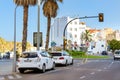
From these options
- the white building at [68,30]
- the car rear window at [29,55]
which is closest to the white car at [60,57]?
the car rear window at [29,55]

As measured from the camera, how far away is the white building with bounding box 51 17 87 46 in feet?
577

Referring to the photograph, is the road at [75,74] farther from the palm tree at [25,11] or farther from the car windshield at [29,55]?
the palm tree at [25,11]

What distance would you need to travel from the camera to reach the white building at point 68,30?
176000mm

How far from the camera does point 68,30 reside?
18338 centimetres

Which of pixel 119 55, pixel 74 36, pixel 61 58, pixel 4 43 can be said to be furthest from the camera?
pixel 74 36

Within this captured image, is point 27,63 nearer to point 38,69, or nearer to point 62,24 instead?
point 38,69

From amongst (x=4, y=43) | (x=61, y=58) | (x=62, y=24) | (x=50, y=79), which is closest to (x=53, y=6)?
(x=61, y=58)

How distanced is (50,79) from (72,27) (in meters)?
165

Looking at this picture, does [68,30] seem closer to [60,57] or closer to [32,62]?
[60,57]

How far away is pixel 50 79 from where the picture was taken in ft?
68.6

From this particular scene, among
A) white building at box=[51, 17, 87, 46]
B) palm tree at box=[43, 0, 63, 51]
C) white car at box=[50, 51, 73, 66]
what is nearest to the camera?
white car at box=[50, 51, 73, 66]

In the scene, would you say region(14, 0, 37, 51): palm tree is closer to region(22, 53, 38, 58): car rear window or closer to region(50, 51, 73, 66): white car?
region(50, 51, 73, 66): white car

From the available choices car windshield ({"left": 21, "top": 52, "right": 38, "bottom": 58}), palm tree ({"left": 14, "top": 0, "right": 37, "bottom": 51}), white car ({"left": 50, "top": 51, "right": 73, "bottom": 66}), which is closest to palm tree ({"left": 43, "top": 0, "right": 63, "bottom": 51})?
palm tree ({"left": 14, "top": 0, "right": 37, "bottom": 51})

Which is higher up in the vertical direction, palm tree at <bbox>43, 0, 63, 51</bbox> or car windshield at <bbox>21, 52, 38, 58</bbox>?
palm tree at <bbox>43, 0, 63, 51</bbox>
